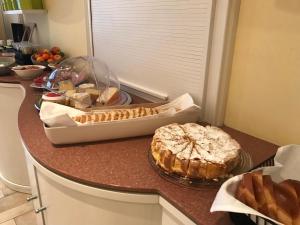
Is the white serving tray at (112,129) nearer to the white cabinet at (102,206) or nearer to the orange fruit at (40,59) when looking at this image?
the white cabinet at (102,206)

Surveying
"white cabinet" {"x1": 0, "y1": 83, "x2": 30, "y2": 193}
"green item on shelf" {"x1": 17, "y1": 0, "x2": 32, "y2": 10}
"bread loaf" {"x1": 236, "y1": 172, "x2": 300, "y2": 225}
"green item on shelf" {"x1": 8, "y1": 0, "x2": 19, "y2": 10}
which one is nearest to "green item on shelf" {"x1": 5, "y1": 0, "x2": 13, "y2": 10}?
"green item on shelf" {"x1": 8, "y1": 0, "x2": 19, "y2": 10}

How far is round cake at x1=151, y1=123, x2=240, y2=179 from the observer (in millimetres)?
628

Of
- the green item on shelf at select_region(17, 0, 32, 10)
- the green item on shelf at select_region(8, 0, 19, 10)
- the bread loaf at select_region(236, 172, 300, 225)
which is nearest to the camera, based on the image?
the bread loaf at select_region(236, 172, 300, 225)

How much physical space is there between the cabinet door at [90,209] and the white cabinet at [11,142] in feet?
2.86

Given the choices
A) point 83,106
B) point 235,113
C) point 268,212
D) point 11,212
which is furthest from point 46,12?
point 268,212

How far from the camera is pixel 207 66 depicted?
0.92m

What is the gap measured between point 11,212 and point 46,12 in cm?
158

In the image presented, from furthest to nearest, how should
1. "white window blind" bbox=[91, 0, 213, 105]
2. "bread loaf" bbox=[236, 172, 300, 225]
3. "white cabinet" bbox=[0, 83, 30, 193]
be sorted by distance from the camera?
"white cabinet" bbox=[0, 83, 30, 193] → "white window blind" bbox=[91, 0, 213, 105] → "bread loaf" bbox=[236, 172, 300, 225]

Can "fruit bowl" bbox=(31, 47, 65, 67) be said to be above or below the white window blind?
below

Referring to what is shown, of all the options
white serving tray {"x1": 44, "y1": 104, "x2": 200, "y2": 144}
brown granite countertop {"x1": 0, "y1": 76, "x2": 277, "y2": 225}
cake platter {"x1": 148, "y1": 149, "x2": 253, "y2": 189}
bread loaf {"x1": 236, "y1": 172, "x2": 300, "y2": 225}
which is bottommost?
brown granite countertop {"x1": 0, "y1": 76, "x2": 277, "y2": 225}

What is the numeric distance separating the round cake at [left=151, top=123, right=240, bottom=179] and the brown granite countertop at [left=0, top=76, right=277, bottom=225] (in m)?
0.04

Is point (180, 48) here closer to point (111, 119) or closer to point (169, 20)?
point (169, 20)

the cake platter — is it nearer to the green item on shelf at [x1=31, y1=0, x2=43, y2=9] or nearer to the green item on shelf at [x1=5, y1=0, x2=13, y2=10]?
the green item on shelf at [x1=31, y1=0, x2=43, y2=9]

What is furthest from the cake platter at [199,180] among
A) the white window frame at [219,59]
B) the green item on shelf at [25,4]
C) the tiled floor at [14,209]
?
the green item on shelf at [25,4]
